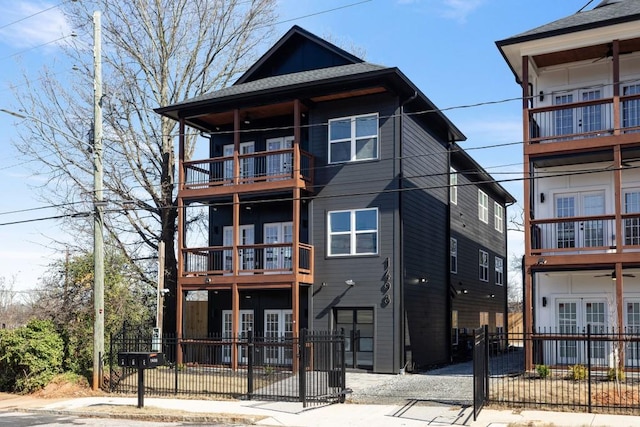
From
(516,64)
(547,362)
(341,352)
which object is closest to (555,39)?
(516,64)

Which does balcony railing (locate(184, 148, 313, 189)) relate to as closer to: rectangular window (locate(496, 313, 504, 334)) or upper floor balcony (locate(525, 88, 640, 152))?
upper floor balcony (locate(525, 88, 640, 152))

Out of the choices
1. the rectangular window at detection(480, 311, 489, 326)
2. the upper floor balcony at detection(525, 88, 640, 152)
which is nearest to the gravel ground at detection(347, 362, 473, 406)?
the upper floor balcony at detection(525, 88, 640, 152)

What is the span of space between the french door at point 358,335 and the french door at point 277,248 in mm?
2630

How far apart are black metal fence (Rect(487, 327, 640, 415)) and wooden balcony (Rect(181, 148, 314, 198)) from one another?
8.91 metres

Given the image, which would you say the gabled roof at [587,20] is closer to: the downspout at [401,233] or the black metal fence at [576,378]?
the downspout at [401,233]

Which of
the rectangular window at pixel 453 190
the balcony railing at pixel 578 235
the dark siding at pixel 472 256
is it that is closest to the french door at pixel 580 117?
the balcony railing at pixel 578 235

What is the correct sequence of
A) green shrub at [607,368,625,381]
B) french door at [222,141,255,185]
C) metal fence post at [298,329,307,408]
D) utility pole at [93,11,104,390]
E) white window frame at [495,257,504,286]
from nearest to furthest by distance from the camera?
metal fence post at [298,329,307,408] → green shrub at [607,368,625,381] → utility pole at [93,11,104,390] → french door at [222,141,255,185] → white window frame at [495,257,504,286]

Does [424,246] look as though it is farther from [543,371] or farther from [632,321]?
[543,371]

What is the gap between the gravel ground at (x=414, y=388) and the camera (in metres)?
16.9

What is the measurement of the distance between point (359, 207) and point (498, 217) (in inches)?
691

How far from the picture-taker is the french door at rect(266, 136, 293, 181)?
2533 centimetres

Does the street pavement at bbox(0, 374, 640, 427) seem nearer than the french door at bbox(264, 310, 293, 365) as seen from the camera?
Yes

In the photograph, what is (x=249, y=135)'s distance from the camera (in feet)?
88.6

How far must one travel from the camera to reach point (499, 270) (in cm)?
3884
